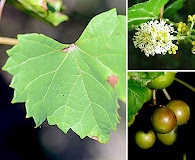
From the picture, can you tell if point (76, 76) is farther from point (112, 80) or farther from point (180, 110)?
point (180, 110)

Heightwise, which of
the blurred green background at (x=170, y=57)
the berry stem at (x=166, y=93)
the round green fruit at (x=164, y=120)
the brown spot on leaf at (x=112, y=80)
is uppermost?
the blurred green background at (x=170, y=57)

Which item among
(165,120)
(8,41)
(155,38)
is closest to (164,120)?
(165,120)

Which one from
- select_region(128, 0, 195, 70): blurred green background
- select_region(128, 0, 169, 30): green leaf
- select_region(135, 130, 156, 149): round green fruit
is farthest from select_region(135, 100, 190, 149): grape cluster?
select_region(128, 0, 169, 30): green leaf

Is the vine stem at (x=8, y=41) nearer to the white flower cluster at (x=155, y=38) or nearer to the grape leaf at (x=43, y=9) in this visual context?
the grape leaf at (x=43, y=9)

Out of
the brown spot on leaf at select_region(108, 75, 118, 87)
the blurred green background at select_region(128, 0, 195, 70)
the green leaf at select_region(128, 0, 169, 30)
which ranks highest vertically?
the green leaf at select_region(128, 0, 169, 30)

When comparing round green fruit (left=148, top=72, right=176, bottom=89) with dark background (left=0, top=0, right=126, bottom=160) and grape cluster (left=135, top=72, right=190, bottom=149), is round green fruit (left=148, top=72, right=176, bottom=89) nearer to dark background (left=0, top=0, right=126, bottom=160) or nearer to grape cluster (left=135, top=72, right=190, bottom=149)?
grape cluster (left=135, top=72, right=190, bottom=149)

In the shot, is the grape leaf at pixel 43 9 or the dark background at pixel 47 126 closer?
the grape leaf at pixel 43 9

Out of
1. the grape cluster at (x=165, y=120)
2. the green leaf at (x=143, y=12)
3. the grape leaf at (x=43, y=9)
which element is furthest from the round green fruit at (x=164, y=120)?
the grape leaf at (x=43, y=9)
